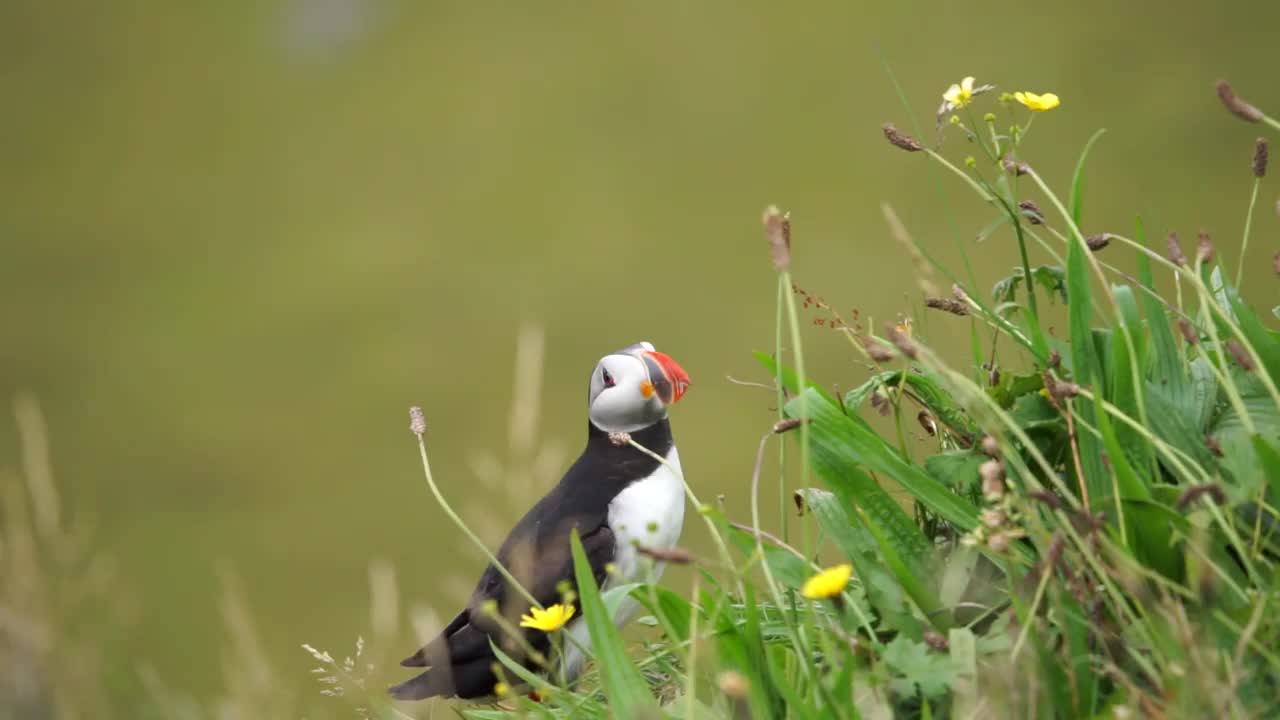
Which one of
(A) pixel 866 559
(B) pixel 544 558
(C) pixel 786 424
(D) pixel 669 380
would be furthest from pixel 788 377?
(B) pixel 544 558

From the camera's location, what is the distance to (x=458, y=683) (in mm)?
1971

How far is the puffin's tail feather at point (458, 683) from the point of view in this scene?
76.3 inches

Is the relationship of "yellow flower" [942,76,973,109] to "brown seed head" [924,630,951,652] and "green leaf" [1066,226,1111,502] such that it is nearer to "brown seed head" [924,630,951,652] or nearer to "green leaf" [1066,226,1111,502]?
"green leaf" [1066,226,1111,502]

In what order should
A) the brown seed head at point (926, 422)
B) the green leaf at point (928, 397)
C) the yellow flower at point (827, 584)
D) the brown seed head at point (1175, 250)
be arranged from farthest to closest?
the brown seed head at point (926, 422) < the green leaf at point (928, 397) < the brown seed head at point (1175, 250) < the yellow flower at point (827, 584)

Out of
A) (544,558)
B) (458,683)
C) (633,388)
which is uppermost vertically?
(633,388)

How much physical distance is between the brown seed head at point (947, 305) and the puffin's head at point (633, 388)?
1.39ft

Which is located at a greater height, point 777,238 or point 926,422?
point 777,238

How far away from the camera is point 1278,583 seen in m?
1.26

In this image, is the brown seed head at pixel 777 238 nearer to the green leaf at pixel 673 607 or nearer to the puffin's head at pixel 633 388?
the green leaf at pixel 673 607

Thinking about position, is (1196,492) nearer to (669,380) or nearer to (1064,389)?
(1064,389)

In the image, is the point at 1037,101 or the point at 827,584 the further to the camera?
the point at 1037,101

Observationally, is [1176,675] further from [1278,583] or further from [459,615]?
[459,615]

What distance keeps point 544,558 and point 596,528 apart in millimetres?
95

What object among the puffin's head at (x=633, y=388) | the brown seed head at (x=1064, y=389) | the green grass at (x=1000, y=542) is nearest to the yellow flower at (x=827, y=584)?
the green grass at (x=1000, y=542)
